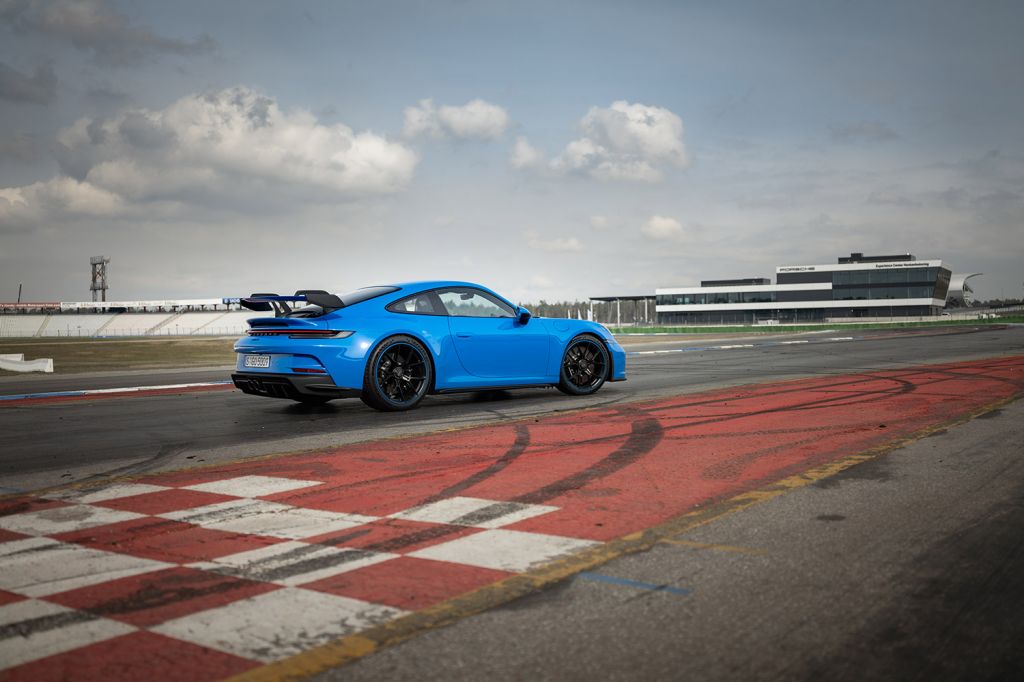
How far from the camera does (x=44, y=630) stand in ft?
8.70

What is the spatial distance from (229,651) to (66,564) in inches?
53.4

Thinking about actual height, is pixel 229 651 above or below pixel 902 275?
below

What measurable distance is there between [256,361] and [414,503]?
4957 mm

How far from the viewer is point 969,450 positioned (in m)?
5.91

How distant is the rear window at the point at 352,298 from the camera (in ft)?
29.0

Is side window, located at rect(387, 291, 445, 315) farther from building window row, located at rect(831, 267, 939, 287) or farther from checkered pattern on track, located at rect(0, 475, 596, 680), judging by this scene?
building window row, located at rect(831, 267, 939, 287)

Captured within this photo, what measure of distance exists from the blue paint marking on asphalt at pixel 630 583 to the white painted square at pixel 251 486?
2.34 m

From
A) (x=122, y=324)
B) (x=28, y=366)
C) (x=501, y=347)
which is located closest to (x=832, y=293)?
(x=122, y=324)

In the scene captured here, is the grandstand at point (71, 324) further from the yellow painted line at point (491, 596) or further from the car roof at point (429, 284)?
the yellow painted line at point (491, 596)

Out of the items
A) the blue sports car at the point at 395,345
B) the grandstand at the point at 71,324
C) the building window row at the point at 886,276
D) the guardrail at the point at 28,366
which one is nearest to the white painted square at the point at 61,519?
the blue sports car at the point at 395,345

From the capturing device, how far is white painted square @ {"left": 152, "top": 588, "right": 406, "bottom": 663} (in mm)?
2512

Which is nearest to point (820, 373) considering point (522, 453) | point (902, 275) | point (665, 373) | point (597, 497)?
point (665, 373)

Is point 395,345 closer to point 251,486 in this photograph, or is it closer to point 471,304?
point 471,304

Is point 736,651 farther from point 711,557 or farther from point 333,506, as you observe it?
point 333,506
